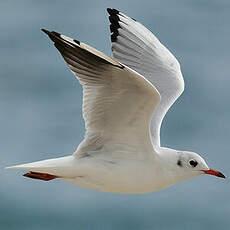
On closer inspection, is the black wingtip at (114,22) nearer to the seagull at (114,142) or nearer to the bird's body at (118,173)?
the seagull at (114,142)

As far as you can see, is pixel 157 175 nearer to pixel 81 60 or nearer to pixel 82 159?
pixel 82 159

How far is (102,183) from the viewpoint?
9836 millimetres

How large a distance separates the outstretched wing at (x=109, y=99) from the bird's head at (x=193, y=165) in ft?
1.46

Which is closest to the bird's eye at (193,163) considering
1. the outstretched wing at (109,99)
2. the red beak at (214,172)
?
the red beak at (214,172)

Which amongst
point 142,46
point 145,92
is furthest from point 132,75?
point 142,46

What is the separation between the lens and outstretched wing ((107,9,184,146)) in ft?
39.0

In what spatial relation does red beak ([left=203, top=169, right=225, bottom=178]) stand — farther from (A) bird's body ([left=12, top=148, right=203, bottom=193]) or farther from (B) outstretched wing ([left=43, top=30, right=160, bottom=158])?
(B) outstretched wing ([left=43, top=30, right=160, bottom=158])

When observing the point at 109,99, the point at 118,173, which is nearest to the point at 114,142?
the point at 118,173

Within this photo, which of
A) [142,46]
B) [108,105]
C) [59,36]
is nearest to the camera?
[59,36]

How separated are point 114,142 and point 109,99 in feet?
2.26

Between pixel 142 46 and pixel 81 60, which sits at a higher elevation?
pixel 142 46

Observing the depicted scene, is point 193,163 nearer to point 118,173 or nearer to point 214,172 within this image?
point 214,172

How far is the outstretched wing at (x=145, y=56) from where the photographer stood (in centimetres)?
1188

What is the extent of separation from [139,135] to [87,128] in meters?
0.59
